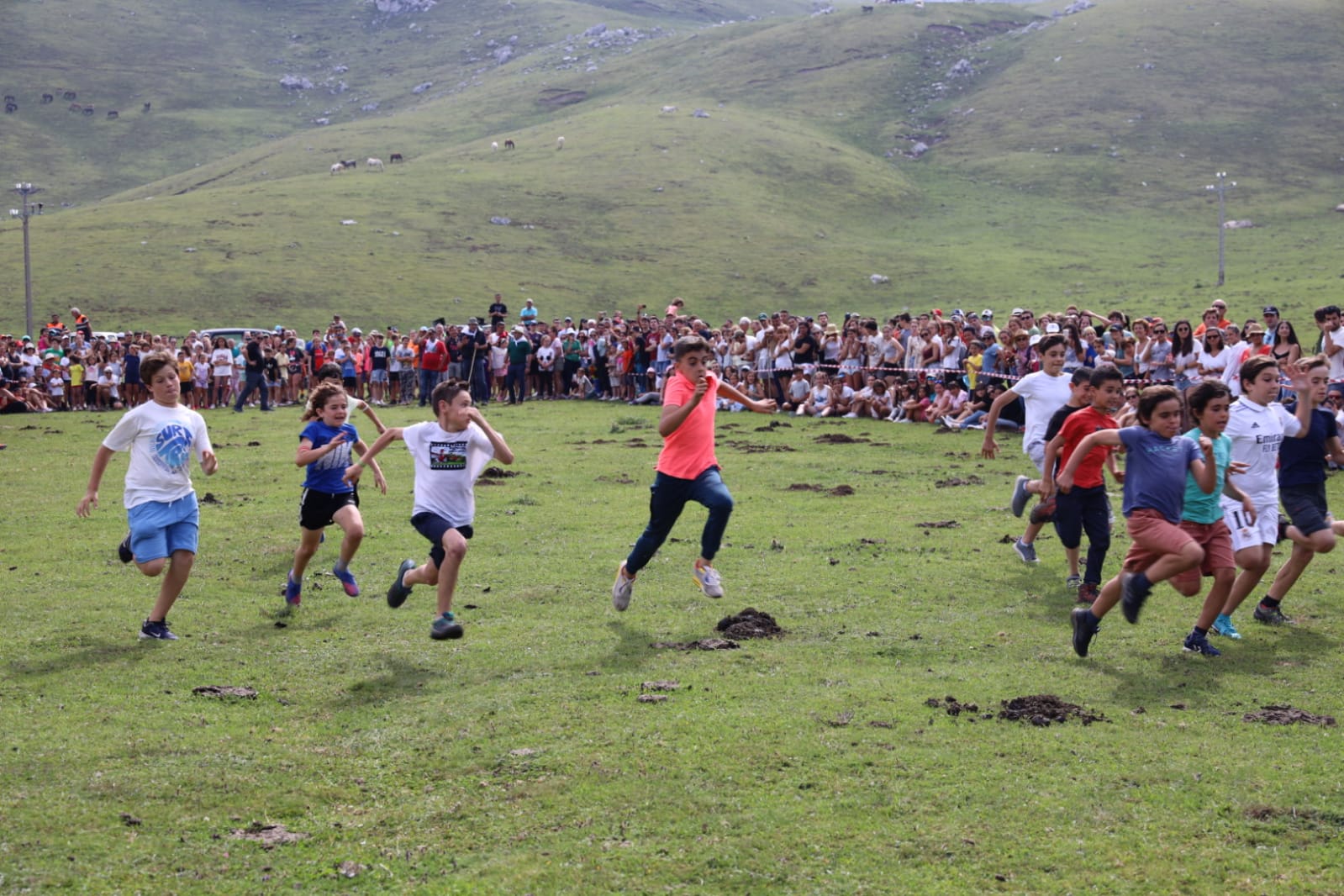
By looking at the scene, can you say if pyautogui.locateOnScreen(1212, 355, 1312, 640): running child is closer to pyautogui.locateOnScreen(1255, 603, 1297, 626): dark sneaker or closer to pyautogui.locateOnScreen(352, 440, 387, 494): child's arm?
pyautogui.locateOnScreen(1255, 603, 1297, 626): dark sneaker

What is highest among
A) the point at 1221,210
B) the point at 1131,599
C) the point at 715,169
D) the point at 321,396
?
the point at 715,169

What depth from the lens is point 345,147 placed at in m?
114

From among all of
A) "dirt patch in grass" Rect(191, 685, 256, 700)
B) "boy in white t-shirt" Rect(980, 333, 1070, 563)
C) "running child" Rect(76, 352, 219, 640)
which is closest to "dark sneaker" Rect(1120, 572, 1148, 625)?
"boy in white t-shirt" Rect(980, 333, 1070, 563)

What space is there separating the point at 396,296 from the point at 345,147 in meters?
55.6

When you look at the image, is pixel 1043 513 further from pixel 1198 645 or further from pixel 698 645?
pixel 698 645

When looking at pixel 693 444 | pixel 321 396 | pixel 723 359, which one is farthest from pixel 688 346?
pixel 723 359

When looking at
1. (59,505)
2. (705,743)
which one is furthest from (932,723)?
(59,505)

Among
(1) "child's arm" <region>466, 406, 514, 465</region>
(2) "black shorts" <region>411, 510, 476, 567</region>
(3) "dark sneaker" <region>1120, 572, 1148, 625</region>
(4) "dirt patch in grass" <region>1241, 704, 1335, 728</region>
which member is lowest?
(4) "dirt patch in grass" <region>1241, 704, 1335, 728</region>

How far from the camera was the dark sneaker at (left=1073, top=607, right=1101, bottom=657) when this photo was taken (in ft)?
29.6

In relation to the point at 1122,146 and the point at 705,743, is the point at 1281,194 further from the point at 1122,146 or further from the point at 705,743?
the point at 705,743

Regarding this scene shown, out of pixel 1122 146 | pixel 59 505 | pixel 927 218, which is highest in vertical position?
→ pixel 1122 146

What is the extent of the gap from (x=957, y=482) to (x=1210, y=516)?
30.2ft

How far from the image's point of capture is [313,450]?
36.6ft

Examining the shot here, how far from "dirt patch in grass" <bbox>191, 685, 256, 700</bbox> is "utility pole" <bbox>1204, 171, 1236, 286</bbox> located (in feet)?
197
